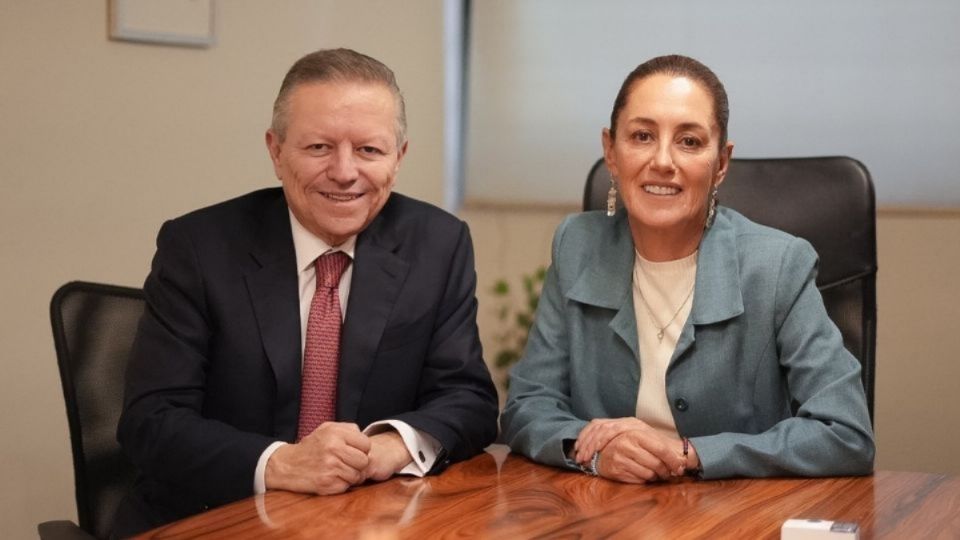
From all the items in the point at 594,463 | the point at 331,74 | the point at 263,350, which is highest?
the point at 331,74

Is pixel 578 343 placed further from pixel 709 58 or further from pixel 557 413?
pixel 709 58

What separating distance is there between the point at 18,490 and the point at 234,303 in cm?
146

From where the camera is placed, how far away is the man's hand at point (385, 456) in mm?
2010

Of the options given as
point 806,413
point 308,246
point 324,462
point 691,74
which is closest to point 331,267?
point 308,246

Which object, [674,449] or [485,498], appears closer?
[485,498]

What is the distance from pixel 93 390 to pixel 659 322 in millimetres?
1034

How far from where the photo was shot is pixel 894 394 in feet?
12.6

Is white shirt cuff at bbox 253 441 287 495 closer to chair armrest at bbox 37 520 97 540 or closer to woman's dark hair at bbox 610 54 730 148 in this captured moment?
chair armrest at bbox 37 520 97 540

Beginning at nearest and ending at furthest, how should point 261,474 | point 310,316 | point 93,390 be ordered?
point 261,474
point 310,316
point 93,390

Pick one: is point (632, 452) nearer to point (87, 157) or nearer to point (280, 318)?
point (280, 318)

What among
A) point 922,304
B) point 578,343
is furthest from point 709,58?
point 578,343

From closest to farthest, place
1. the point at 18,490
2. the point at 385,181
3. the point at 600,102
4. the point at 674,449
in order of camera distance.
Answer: the point at 674,449, the point at 385,181, the point at 18,490, the point at 600,102

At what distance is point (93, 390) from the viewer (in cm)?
241

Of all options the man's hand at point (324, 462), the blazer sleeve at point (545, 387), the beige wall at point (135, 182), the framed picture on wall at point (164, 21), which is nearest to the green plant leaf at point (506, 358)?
the beige wall at point (135, 182)
